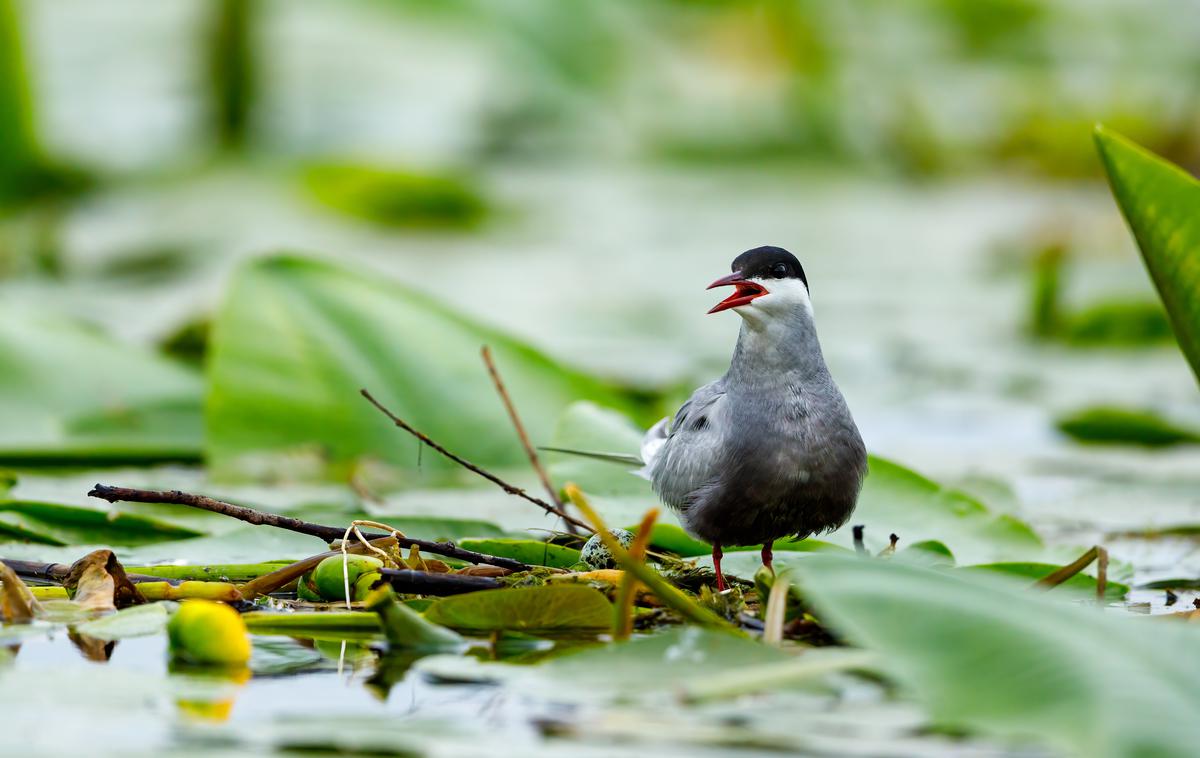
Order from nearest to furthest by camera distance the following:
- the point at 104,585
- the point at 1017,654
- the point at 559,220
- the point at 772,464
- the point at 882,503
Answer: the point at 1017,654 < the point at 104,585 < the point at 772,464 < the point at 882,503 < the point at 559,220

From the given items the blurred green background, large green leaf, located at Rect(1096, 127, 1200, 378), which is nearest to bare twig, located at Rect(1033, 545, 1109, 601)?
large green leaf, located at Rect(1096, 127, 1200, 378)

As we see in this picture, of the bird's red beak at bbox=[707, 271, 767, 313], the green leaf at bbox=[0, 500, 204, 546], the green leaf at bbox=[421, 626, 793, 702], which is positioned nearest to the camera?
the green leaf at bbox=[421, 626, 793, 702]

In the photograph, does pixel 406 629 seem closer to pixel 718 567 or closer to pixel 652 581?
pixel 652 581

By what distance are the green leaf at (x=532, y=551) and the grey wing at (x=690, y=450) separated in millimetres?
178

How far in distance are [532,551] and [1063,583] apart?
0.79 metres

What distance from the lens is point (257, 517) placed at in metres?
2.02

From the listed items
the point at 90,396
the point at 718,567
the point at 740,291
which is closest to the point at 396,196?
the point at 90,396

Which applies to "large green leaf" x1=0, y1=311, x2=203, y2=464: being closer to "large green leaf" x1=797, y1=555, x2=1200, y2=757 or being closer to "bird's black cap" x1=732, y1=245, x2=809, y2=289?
"bird's black cap" x1=732, y1=245, x2=809, y2=289

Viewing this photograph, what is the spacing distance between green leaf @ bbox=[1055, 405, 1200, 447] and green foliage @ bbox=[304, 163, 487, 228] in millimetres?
3169

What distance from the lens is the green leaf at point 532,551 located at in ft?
7.45

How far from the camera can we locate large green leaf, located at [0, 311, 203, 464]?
11.1 feet

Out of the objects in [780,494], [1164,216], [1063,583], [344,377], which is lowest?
[1063,583]

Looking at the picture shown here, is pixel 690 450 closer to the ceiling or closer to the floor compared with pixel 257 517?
closer to the ceiling

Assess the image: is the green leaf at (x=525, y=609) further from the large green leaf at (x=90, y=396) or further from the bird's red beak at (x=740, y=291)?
the large green leaf at (x=90, y=396)
